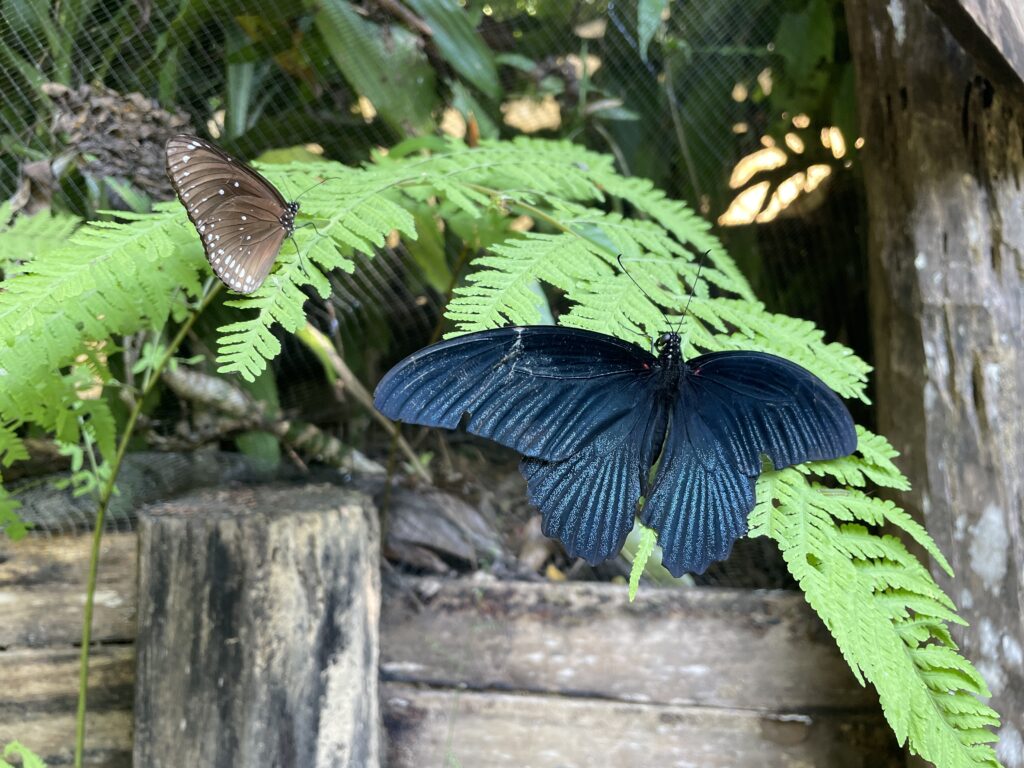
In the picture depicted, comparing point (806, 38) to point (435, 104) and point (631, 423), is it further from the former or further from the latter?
point (631, 423)

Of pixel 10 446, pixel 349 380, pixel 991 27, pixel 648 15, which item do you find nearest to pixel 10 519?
pixel 10 446

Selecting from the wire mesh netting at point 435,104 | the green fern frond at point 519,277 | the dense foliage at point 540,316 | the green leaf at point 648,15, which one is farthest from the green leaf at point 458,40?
the green fern frond at point 519,277

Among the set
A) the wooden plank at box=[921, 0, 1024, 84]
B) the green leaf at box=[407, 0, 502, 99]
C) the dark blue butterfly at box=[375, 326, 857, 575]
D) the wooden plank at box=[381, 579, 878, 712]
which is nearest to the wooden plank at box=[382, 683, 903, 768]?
the wooden plank at box=[381, 579, 878, 712]

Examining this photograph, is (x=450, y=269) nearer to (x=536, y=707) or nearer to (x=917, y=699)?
(x=536, y=707)

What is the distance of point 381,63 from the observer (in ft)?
5.24

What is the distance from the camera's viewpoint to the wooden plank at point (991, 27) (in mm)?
1129

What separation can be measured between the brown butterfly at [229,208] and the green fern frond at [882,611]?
0.62 meters

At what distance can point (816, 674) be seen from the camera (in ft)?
4.70

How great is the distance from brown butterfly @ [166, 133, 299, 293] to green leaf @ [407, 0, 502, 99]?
825 mm

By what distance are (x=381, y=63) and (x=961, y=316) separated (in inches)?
45.3

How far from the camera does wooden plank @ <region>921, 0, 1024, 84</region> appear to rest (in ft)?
3.70

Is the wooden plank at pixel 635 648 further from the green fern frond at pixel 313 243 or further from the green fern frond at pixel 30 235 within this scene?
the green fern frond at pixel 30 235

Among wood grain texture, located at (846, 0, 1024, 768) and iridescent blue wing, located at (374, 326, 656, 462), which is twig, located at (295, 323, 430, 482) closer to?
iridescent blue wing, located at (374, 326, 656, 462)

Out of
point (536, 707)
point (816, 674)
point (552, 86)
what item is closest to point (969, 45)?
point (552, 86)
